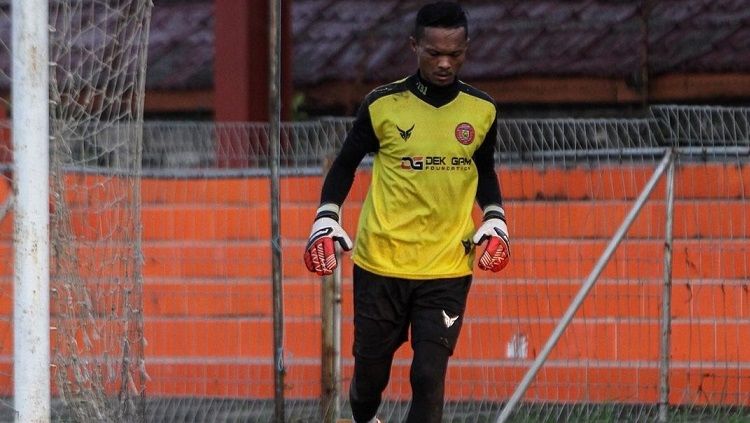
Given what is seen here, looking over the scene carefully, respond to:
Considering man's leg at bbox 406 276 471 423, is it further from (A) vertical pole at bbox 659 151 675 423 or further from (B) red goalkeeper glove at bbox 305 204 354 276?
(A) vertical pole at bbox 659 151 675 423

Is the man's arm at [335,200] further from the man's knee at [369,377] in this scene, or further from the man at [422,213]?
the man's knee at [369,377]

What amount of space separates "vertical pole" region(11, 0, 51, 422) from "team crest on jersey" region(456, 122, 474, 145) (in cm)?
154

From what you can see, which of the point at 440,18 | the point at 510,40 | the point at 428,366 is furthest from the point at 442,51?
the point at 510,40

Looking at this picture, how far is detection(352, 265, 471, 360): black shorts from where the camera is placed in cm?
595

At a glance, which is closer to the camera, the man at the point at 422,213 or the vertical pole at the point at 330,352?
the man at the point at 422,213

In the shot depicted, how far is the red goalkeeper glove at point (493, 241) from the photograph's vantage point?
5.92 meters

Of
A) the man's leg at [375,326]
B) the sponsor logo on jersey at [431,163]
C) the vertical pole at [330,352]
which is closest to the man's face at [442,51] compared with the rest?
the sponsor logo on jersey at [431,163]

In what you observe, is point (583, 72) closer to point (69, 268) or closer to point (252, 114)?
point (252, 114)

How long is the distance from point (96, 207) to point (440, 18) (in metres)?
2.12

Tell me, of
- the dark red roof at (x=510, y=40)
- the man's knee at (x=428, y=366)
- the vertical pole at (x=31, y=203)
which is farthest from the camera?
the dark red roof at (x=510, y=40)

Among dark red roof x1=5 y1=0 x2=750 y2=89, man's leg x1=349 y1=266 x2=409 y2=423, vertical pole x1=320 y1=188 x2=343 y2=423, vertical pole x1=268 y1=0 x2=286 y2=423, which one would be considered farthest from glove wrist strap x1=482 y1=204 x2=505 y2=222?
dark red roof x1=5 y1=0 x2=750 y2=89

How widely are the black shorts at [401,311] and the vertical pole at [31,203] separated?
1204 mm

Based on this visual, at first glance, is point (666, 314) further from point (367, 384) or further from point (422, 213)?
point (422, 213)

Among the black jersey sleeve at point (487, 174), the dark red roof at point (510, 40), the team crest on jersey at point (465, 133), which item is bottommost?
the black jersey sleeve at point (487, 174)
